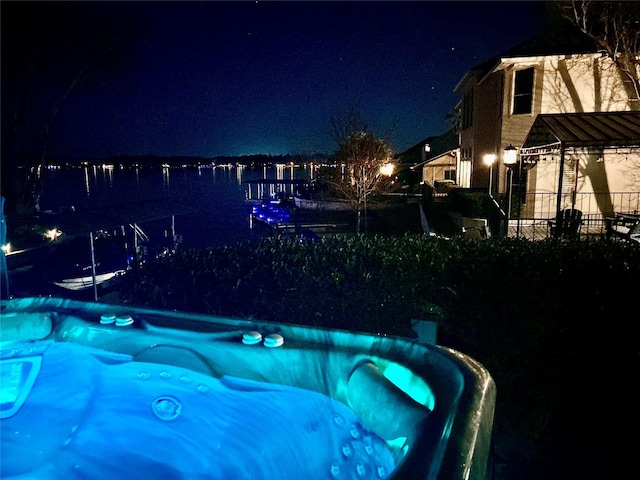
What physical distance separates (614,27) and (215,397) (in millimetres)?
14474

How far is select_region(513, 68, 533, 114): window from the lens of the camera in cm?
1494

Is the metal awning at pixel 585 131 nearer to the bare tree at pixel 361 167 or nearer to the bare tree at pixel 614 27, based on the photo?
the bare tree at pixel 614 27

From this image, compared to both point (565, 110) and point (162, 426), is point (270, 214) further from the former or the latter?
point (162, 426)

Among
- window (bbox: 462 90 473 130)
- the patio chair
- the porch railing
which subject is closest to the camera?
the patio chair

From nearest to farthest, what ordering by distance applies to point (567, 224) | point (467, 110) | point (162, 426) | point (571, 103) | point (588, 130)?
point (162, 426)
point (567, 224)
point (588, 130)
point (571, 103)
point (467, 110)

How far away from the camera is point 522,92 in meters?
15.1

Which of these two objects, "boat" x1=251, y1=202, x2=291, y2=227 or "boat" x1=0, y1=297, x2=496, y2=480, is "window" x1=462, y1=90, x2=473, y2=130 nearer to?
"boat" x1=251, y1=202, x2=291, y2=227

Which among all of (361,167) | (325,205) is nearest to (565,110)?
(361,167)

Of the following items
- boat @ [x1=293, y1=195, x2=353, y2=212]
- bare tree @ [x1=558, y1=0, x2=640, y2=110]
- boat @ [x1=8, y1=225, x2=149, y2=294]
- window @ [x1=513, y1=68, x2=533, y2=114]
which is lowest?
boat @ [x1=8, y1=225, x2=149, y2=294]

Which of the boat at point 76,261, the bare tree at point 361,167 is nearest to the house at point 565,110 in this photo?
the bare tree at point 361,167

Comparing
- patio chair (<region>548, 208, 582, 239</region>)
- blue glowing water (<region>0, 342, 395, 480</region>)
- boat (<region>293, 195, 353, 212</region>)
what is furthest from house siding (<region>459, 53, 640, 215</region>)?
blue glowing water (<region>0, 342, 395, 480</region>)

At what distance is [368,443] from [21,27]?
1869cm

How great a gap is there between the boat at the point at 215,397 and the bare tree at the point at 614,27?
13.5 meters

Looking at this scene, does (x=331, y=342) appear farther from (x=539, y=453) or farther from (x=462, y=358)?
(x=539, y=453)
